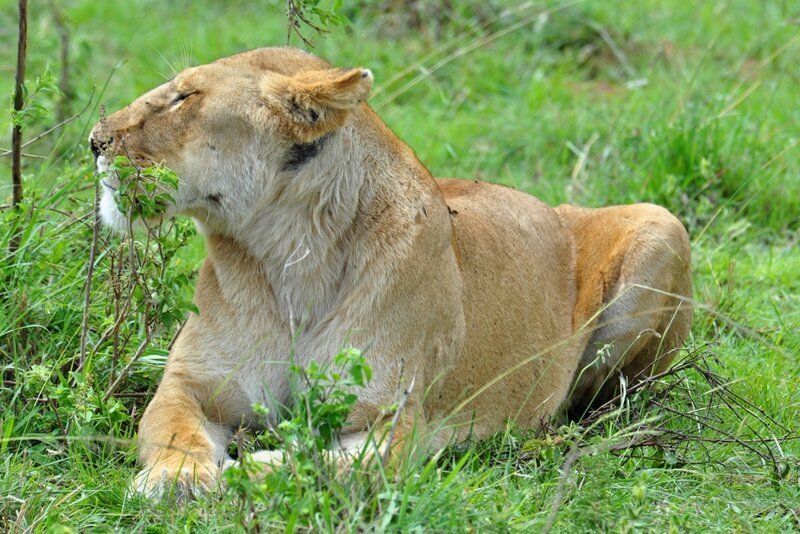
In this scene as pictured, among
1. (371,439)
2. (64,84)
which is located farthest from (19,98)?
(64,84)

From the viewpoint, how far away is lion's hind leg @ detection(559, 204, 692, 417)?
4.96 metres

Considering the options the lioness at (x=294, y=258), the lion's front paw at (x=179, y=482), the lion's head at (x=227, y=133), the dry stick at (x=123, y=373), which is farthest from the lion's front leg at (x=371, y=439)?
the lion's head at (x=227, y=133)

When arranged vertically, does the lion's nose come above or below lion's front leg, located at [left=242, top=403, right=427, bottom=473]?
above

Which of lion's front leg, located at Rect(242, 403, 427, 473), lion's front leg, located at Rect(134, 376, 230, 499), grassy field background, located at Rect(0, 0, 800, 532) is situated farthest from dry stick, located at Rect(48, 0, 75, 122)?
lion's front leg, located at Rect(242, 403, 427, 473)

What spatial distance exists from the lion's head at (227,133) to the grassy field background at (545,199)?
59 centimetres

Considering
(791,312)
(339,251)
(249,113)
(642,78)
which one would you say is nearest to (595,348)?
(791,312)

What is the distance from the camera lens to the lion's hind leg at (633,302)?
496 cm

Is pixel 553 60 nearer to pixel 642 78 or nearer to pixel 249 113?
pixel 642 78

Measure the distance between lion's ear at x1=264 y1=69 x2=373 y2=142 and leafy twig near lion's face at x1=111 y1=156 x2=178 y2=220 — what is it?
39 cm

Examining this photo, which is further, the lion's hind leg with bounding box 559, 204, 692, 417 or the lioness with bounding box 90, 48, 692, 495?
the lion's hind leg with bounding box 559, 204, 692, 417

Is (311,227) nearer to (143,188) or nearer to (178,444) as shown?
(143,188)

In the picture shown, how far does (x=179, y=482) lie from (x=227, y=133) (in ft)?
3.26

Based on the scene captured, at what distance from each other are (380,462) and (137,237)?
2.03m

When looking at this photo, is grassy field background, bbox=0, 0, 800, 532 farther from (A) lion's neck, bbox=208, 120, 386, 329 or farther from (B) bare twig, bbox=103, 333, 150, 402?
(A) lion's neck, bbox=208, 120, 386, 329
